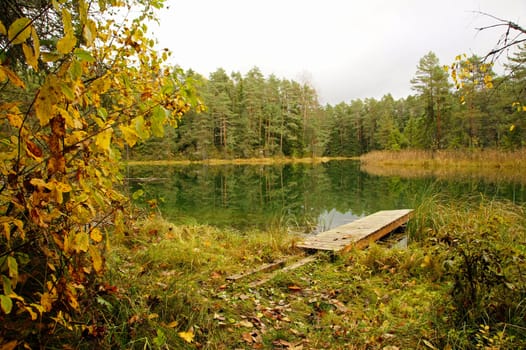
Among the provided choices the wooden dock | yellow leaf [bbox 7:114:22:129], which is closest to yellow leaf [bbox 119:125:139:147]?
yellow leaf [bbox 7:114:22:129]

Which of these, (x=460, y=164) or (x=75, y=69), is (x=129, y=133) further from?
(x=460, y=164)

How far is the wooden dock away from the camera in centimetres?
516

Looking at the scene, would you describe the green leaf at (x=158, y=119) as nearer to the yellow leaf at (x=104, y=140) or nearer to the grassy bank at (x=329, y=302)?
the yellow leaf at (x=104, y=140)

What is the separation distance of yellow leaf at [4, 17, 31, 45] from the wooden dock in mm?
4375

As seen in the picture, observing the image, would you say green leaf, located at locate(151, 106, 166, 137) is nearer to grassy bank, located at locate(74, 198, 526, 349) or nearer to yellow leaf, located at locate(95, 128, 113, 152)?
yellow leaf, located at locate(95, 128, 113, 152)

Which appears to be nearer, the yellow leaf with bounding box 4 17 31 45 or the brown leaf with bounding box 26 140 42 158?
the yellow leaf with bounding box 4 17 31 45

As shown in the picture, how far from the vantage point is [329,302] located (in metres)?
3.36

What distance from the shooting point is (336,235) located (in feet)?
19.3

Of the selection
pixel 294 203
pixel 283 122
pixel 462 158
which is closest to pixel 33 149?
pixel 294 203

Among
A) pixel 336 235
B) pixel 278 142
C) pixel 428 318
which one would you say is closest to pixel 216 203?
pixel 336 235

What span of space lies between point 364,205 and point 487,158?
1563 centimetres

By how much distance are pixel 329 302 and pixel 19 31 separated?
3143 mm

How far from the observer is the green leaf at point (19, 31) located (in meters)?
1.03

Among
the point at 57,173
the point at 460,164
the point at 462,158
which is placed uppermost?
the point at 57,173
